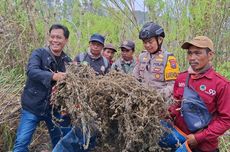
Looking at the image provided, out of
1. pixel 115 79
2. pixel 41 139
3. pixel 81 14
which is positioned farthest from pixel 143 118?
pixel 81 14

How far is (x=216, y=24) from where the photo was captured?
711 cm

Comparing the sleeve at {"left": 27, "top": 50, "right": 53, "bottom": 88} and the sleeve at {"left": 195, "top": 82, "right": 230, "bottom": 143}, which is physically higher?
the sleeve at {"left": 27, "top": 50, "right": 53, "bottom": 88}

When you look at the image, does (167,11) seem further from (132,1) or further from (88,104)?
(88,104)

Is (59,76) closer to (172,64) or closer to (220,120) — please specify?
(172,64)

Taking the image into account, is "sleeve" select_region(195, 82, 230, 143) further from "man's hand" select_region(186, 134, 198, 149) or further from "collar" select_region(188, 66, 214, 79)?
"collar" select_region(188, 66, 214, 79)

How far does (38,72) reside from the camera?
13.2 feet

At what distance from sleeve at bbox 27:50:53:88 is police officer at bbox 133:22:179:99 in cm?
87

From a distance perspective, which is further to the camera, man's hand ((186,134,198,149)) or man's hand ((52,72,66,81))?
man's hand ((52,72,66,81))

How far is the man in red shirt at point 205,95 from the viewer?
326 centimetres

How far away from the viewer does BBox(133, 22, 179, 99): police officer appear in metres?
3.77

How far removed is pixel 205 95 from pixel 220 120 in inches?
9.5

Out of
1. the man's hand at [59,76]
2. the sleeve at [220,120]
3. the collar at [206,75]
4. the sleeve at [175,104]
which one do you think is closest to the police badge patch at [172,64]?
the sleeve at [175,104]

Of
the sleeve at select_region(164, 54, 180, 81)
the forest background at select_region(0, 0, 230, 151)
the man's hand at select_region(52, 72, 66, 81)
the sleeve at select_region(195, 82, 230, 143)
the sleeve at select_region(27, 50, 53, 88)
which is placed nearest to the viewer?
the sleeve at select_region(195, 82, 230, 143)

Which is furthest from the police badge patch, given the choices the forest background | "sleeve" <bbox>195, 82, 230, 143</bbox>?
the forest background
